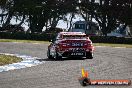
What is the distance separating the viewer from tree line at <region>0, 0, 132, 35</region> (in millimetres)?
57594

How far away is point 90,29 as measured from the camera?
53.1m

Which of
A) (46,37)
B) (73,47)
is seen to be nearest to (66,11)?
(46,37)

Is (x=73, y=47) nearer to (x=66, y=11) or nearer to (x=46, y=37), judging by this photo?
(x=46, y=37)

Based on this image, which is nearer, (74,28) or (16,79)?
(16,79)

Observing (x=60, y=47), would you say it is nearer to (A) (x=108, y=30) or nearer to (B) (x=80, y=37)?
(B) (x=80, y=37)

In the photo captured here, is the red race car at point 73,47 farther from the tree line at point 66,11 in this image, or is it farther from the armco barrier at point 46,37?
the tree line at point 66,11

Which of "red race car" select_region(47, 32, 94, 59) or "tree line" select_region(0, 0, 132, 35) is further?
"tree line" select_region(0, 0, 132, 35)

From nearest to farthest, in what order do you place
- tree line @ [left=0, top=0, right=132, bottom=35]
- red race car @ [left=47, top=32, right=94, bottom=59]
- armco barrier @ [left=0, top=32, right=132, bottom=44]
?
red race car @ [left=47, top=32, right=94, bottom=59] < armco barrier @ [left=0, top=32, right=132, bottom=44] < tree line @ [left=0, top=0, right=132, bottom=35]

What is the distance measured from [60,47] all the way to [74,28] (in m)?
29.5

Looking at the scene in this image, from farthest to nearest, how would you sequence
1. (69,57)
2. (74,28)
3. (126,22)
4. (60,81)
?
1. (126,22)
2. (74,28)
3. (69,57)
4. (60,81)

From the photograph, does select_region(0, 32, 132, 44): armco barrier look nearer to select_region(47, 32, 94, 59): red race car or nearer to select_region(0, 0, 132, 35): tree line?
select_region(0, 0, 132, 35): tree line

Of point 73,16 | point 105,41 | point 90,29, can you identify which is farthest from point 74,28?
point 73,16

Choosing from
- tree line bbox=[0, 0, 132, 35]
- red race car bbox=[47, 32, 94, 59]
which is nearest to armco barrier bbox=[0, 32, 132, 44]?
tree line bbox=[0, 0, 132, 35]

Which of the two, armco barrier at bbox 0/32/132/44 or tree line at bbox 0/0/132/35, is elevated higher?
tree line at bbox 0/0/132/35
